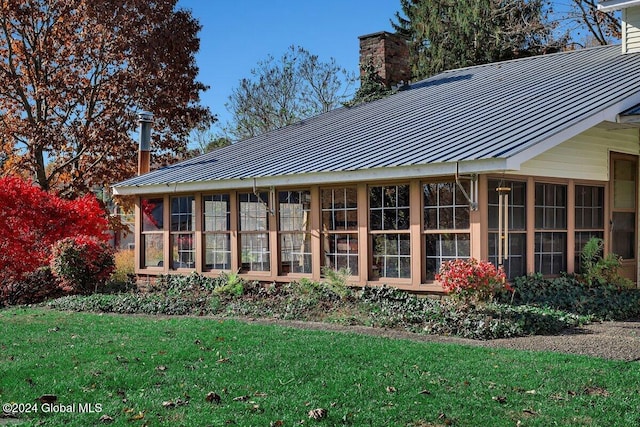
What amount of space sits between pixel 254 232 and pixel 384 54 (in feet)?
26.6

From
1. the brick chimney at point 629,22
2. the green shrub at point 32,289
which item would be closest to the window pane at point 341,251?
the green shrub at point 32,289

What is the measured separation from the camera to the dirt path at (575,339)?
783 cm

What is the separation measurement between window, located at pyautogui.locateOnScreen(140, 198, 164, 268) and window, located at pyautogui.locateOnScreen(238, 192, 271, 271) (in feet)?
7.89

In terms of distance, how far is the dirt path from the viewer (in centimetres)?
783

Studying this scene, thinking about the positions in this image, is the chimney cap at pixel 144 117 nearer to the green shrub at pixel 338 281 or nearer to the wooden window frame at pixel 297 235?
the wooden window frame at pixel 297 235

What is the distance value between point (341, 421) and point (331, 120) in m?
12.9

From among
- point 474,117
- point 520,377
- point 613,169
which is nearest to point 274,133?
point 474,117

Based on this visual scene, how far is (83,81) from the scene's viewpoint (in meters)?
22.4

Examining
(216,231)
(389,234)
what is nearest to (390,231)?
(389,234)

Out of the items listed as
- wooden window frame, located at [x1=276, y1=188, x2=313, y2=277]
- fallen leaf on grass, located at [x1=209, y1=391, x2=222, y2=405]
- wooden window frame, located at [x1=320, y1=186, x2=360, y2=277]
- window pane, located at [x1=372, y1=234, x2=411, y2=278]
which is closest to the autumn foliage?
wooden window frame, located at [x1=276, y1=188, x2=313, y2=277]

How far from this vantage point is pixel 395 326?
966cm

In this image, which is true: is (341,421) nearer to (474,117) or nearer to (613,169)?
(474,117)

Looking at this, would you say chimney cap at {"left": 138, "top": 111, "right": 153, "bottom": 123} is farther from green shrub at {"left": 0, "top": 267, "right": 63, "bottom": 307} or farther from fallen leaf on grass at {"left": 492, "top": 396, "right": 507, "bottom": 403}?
fallen leaf on grass at {"left": 492, "top": 396, "right": 507, "bottom": 403}

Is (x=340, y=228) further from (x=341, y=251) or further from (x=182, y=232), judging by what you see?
(x=182, y=232)
